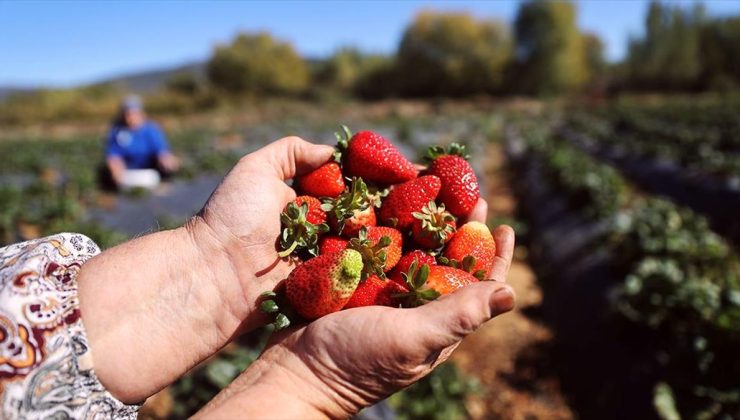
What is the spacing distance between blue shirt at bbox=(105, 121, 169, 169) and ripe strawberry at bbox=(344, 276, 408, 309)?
263 inches

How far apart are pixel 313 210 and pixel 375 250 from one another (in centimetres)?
38

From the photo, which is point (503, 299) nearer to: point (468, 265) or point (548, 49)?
point (468, 265)

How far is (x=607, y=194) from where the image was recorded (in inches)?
274

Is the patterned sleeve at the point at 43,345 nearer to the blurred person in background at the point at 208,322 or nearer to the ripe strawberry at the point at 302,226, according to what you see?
the blurred person in background at the point at 208,322

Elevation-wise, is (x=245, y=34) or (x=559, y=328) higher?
(x=245, y=34)

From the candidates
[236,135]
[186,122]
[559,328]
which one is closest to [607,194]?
[559,328]

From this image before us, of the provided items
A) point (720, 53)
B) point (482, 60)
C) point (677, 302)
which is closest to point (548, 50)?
point (482, 60)

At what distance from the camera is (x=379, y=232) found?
2.14 meters

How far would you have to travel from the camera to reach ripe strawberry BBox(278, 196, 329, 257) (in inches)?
82.7

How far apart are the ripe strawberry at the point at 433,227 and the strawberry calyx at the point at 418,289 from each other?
0.36 metres

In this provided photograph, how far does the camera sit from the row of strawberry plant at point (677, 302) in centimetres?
308

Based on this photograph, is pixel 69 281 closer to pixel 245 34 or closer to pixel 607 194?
pixel 607 194

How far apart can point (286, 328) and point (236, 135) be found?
26.1 m

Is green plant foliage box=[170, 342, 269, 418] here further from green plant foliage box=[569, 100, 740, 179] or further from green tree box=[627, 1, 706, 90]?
green tree box=[627, 1, 706, 90]
